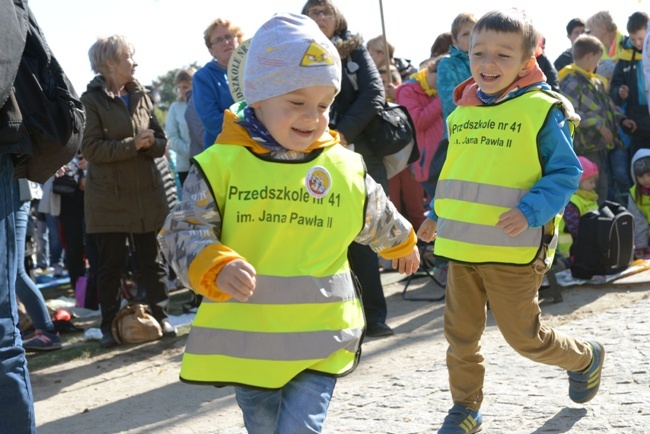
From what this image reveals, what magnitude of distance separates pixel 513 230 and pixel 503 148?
39 centimetres

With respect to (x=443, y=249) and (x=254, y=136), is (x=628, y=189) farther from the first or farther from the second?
(x=254, y=136)

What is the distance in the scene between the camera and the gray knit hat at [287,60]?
9.94 ft

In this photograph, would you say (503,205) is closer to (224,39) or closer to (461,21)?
(461,21)

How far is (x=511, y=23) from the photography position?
4.12 m

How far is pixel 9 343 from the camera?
10.8 feet

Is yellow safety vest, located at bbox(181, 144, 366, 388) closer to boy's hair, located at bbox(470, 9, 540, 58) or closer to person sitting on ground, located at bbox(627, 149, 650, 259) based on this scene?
boy's hair, located at bbox(470, 9, 540, 58)

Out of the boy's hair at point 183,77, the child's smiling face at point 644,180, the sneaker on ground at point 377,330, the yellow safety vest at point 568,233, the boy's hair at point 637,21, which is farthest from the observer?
the boy's hair at point 183,77

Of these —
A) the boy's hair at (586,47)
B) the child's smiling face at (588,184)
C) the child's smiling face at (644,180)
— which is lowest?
the child's smiling face at (644,180)

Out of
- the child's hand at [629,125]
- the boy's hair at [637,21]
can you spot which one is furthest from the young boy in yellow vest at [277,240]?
the boy's hair at [637,21]

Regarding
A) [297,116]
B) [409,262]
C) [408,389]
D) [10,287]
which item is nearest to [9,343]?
[10,287]

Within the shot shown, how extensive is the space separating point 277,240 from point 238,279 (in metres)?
0.28

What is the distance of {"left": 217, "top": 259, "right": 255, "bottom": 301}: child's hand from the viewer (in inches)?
107

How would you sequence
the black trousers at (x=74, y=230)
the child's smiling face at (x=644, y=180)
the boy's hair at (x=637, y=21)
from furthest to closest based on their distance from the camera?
the boy's hair at (x=637, y=21), the black trousers at (x=74, y=230), the child's smiling face at (x=644, y=180)

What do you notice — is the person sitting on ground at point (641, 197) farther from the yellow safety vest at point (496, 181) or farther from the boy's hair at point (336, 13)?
the yellow safety vest at point (496, 181)
